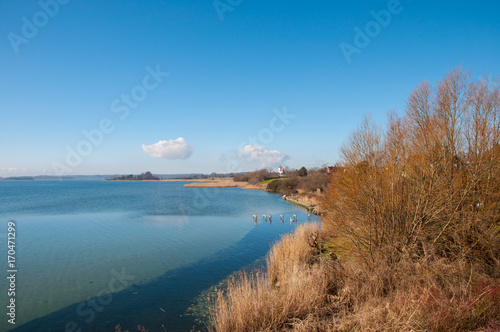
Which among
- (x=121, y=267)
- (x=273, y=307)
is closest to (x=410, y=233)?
(x=273, y=307)

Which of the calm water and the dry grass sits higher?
the dry grass

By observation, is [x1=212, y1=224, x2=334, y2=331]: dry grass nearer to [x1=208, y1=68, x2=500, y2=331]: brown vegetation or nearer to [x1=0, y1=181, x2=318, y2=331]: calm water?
[x1=208, y1=68, x2=500, y2=331]: brown vegetation

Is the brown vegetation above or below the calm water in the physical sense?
above

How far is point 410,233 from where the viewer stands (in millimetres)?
6598

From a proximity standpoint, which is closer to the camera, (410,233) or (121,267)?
(410,233)

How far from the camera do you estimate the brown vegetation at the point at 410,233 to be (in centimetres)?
494

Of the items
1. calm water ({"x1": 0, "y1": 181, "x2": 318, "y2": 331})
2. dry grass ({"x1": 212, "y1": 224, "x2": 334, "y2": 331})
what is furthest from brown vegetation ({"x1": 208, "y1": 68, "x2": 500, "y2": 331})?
calm water ({"x1": 0, "y1": 181, "x2": 318, "y2": 331})

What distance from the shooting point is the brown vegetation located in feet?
16.2

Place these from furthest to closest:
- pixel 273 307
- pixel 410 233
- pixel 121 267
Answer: pixel 121 267
pixel 410 233
pixel 273 307

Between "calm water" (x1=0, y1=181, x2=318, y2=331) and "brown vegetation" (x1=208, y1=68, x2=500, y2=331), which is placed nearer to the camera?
"brown vegetation" (x1=208, y1=68, x2=500, y2=331)

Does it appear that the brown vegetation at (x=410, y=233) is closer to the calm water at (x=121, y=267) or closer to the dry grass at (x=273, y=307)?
the dry grass at (x=273, y=307)

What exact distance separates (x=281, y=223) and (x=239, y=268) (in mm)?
10027

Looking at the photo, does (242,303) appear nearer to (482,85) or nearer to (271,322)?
(271,322)

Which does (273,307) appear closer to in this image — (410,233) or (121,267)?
(410,233)
